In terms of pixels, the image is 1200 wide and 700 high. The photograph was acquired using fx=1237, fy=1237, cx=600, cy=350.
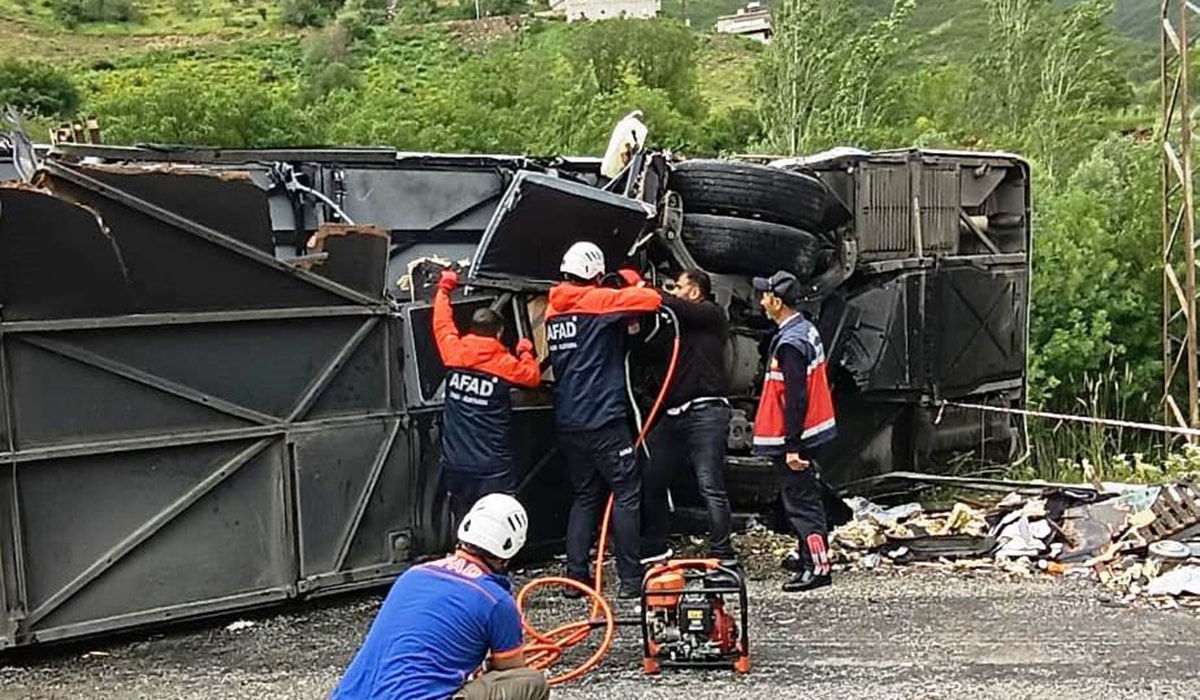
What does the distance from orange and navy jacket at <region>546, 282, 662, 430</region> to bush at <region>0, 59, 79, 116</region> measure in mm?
35881

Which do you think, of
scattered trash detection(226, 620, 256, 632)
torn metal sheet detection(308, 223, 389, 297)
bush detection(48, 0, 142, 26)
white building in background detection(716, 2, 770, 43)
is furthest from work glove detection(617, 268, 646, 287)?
white building in background detection(716, 2, 770, 43)

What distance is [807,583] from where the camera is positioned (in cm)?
658

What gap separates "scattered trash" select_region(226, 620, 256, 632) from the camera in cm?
610

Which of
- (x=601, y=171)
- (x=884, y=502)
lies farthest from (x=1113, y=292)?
(x=601, y=171)

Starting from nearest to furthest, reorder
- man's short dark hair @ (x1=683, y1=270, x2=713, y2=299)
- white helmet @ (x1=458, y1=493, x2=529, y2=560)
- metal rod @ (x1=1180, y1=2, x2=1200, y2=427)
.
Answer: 1. white helmet @ (x1=458, y1=493, x2=529, y2=560)
2. man's short dark hair @ (x1=683, y1=270, x2=713, y2=299)
3. metal rod @ (x1=1180, y1=2, x2=1200, y2=427)

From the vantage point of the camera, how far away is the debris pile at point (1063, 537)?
6.43 meters

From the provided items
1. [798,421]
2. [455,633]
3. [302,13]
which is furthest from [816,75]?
[302,13]

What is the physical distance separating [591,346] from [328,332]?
4.42 feet

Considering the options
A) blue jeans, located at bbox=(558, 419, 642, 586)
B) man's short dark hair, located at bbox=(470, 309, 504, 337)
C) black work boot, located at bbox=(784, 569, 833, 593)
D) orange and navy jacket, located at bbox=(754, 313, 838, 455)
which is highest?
man's short dark hair, located at bbox=(470, 309, 504, 337)

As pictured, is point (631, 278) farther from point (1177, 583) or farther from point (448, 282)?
point (1177, 583)

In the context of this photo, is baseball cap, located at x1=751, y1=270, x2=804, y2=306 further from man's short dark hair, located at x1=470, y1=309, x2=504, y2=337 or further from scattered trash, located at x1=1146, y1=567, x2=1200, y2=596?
scattered trash, located at x1=1146, y1=567, x2=1200, y2=596

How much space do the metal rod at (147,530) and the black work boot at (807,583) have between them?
9.23ft

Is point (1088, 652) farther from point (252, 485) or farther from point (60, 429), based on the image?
point (60, 429)

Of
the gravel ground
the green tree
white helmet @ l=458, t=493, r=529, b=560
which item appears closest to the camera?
white helmet @ l=458, t=493, r=529, b=560
